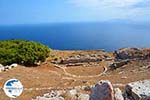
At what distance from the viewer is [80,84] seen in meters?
27.6

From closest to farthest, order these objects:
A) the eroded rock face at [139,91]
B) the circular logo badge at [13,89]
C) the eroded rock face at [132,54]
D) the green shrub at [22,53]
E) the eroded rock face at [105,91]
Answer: the eroded rock face at [139,91]
the eroded rock face at [105,91]
the circular logo badge at [13,89]
the green shrub at [22,53]
the eroded rock face at [132,54]

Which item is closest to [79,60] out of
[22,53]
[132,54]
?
[132,54]

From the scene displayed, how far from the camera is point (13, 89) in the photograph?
18906mm

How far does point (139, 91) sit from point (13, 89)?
6585 millimetres

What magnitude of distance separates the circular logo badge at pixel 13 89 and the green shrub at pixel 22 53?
23.3 metres

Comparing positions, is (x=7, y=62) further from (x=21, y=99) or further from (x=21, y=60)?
(x=21, y=99)

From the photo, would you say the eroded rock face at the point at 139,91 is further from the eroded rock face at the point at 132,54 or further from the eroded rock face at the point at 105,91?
the eroded rock face at the point at 132,54

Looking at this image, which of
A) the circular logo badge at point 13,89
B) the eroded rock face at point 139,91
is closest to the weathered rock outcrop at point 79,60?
the circular logo badge at point 13,89

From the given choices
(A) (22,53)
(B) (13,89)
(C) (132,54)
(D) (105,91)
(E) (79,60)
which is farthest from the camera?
(E) (79,60)

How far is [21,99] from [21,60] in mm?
Result: 18781

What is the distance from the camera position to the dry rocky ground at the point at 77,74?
27.2 metres

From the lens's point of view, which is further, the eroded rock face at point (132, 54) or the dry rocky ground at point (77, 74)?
the eroded rock face at point (132, 54)

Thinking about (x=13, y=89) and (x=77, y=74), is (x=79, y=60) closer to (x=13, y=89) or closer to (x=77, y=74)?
(x=77, y=74)

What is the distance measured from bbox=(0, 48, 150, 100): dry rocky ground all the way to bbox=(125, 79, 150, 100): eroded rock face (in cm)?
762
